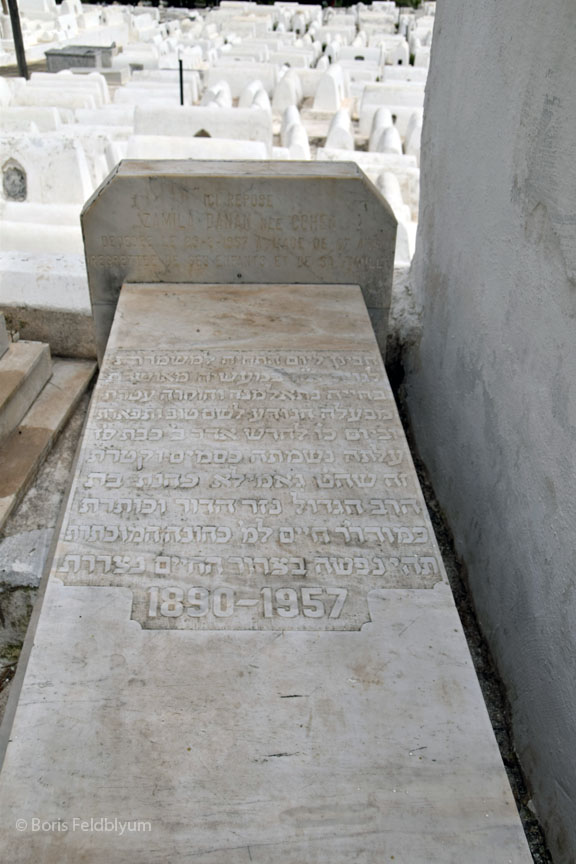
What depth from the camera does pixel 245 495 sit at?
235 cm

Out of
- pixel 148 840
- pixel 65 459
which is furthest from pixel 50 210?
pixel 148 840

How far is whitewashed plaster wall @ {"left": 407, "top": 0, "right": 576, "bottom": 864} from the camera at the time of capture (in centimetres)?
222

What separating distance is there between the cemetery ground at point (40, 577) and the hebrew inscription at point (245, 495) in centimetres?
83

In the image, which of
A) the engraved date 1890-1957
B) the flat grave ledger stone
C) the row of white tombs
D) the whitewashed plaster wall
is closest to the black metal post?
the row of white tombs

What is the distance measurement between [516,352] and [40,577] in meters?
2.06

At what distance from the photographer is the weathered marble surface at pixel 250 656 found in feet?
5.07

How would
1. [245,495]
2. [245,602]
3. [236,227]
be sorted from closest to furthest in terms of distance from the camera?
[245,602]
[245,495]
[236,227]

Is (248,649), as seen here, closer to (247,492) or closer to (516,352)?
(247,492)

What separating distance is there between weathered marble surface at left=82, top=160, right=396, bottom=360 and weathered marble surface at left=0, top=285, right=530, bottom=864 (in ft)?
3.02

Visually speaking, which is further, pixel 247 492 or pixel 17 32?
pixel 17 32

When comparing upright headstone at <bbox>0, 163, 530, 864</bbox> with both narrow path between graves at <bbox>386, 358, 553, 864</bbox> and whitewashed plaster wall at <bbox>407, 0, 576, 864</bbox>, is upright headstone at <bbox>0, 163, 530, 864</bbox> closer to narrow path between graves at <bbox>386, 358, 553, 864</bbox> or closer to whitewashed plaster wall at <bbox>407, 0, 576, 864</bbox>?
whitewashed plaster wall at <bbox>407, 0, 576, 864</bbox>

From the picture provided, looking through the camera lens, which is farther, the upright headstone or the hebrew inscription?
the hebrew inscription

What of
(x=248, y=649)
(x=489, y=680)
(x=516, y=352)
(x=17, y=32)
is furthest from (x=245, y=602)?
(x=17, y=32)

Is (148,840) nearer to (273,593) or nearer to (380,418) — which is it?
(273,593)
